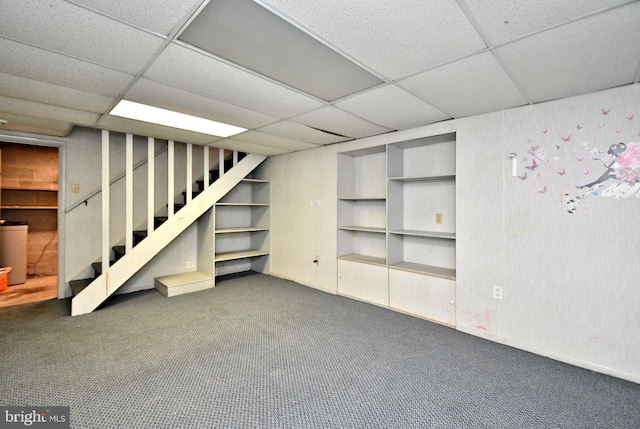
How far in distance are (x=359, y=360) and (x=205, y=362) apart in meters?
1.30

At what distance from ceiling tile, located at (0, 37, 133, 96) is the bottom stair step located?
279 cm

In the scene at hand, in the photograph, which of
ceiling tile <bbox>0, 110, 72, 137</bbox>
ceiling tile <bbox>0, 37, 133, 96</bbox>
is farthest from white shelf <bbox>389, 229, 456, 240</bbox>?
ceiling tile <bbox>0, 110, 72, 137</bbox>

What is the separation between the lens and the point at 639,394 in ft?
6.73

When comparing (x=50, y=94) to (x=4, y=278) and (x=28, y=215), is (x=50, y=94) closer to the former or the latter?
(x=4, y=278)

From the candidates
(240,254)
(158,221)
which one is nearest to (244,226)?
(240,254)

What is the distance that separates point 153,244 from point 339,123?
3056mm

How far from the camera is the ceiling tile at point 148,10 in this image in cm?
A: 137

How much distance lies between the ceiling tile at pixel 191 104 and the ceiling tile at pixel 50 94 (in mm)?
354

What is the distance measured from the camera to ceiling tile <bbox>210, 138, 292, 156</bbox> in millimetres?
4271

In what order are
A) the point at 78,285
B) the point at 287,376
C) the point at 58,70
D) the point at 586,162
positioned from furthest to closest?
the point at 78,285
the point at 586,162
the point at 287,376
the point at 58,70

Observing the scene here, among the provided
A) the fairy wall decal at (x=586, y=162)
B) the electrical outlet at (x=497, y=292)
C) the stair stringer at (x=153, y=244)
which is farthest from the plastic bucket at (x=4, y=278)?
the fairy wall decal at (x=586, y=162)

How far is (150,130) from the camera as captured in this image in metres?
3.66

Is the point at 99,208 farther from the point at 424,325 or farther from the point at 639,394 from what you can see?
the point at 639,394

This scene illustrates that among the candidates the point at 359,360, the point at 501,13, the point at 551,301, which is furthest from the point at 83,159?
the point at 551,301
